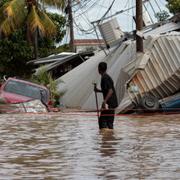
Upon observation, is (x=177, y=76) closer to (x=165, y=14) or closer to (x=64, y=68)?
(x=64, y=68)

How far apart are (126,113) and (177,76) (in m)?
2.27

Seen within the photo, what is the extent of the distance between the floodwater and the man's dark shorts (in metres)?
0.25

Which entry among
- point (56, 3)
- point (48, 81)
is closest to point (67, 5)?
point (56, 3)

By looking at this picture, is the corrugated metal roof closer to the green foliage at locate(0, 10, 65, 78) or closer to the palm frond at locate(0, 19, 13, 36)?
the palm frond at locate(0, 19, 13, 36)

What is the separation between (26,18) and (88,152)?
3095 cm


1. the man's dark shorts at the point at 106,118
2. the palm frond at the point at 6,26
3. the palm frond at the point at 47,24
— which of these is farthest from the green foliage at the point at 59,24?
the man's dark shorts at the point at 106,118

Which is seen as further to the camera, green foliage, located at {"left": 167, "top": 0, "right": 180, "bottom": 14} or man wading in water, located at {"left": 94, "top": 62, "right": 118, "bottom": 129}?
green foliage, located at {"left": 167, "top": 0, "right": 180, "bottom": 14}

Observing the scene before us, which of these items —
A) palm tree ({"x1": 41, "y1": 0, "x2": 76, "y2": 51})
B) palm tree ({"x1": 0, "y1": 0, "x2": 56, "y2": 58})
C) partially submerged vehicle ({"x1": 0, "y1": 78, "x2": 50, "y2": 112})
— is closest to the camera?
partially submerged vehicle ({"x1": 0, "y1": 78, "x2": 50, "y2": 112})

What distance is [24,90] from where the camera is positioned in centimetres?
2350

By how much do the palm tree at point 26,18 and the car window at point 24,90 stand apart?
1639 cm

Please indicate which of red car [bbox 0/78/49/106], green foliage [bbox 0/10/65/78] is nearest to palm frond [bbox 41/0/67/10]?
green foliage [bbox 0/10/65/78]

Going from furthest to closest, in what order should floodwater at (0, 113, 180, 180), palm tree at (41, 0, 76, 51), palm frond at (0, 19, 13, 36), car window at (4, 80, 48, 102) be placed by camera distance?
palm tree at (41, 0, 76, 51)
palm frond at (0, 19, 13, 36)
car window at (4, 80, 48, 102)
floodwater at (0, 113, 180, 180)

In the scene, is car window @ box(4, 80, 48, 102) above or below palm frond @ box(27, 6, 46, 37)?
below

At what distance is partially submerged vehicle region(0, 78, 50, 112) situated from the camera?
22.5 meters
